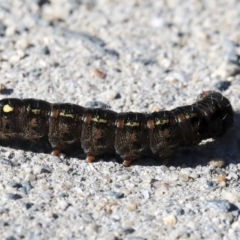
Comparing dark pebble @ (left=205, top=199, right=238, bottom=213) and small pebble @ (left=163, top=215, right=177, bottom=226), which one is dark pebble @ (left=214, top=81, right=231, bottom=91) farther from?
small pebble @ (left=163, top=215, right=177, bottom=226)

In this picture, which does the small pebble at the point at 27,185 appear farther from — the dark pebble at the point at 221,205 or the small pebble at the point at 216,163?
the small pebble at the point at 216,163

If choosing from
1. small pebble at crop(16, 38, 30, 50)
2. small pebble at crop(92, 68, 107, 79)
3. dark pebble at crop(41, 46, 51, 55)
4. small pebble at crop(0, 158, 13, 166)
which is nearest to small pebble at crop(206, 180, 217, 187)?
small pebble at crop(0, 158, 13, 166)

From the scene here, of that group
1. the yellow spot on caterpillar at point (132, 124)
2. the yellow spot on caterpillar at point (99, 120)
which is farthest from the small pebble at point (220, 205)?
the yellow spot on caterpillar at point (99, 120)

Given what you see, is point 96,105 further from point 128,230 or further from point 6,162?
point 128,230

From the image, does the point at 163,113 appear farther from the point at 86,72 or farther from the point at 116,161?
the point at 86,72

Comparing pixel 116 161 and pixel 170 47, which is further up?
pixel 170 47

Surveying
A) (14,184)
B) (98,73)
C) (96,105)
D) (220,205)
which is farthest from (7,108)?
(220,205)

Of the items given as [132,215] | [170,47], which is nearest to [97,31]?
[170,47]
